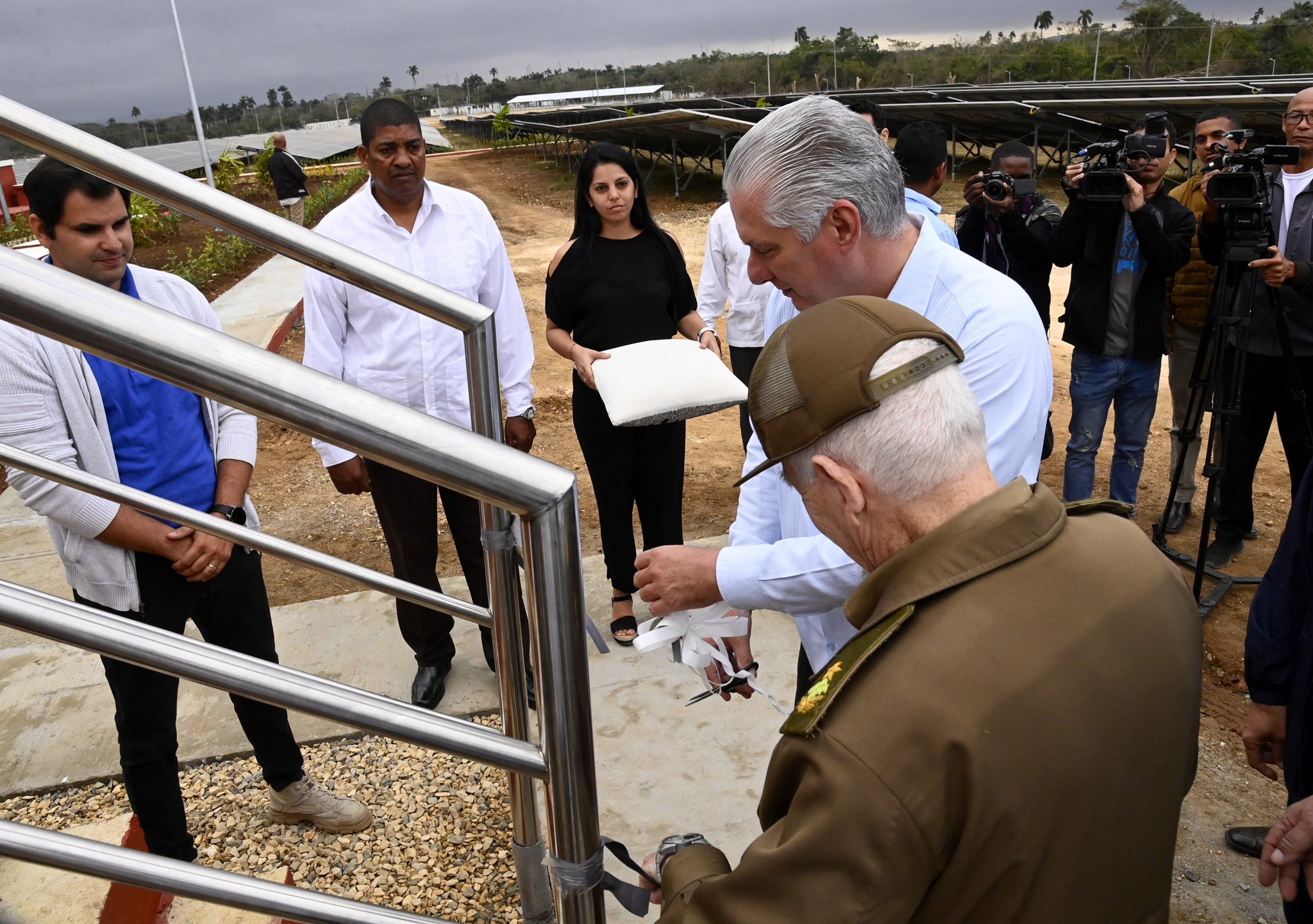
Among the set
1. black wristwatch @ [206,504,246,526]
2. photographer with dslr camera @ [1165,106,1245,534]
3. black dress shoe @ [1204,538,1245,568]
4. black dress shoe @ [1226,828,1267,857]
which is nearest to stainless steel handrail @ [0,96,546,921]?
black wristwatch @ [206,504,246,526]

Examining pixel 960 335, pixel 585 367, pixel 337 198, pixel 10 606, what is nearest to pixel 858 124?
pixel 960 335

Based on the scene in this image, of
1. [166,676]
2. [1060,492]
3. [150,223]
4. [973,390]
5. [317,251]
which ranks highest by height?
[317,251]

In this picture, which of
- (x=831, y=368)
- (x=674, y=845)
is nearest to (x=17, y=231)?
(x=674, y=845)

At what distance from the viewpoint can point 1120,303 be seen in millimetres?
4043

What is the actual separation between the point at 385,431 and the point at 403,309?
8.03 feet

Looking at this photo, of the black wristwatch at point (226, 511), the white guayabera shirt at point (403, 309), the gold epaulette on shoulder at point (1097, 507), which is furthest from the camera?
the white guayabera shirt at point (403, 309)

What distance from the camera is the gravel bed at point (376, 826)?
2.50 meters

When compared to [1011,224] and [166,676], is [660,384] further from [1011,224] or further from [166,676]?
[1011,224]

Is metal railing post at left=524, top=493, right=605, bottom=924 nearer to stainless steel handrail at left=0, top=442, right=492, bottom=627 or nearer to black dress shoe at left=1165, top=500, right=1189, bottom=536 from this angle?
stainless steel handrail at left=0, top=442, right=492, bottom=627

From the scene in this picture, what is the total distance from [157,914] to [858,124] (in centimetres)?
222

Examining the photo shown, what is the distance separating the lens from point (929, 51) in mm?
66312

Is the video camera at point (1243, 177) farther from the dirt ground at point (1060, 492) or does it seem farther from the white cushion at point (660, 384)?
the white cushion at point (660, 384)

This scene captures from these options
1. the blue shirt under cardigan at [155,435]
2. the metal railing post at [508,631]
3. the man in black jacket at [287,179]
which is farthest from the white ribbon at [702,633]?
the man in black jacket at [287,179]

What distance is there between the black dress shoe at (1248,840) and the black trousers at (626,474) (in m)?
2.04
